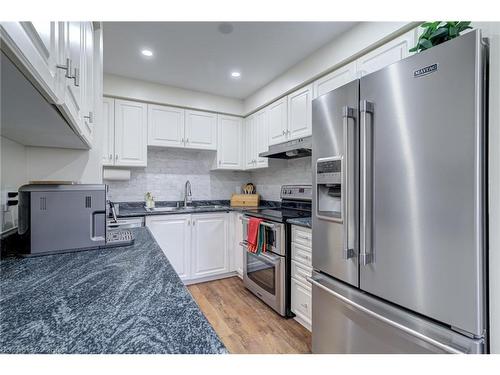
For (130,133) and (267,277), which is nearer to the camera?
(267,277)

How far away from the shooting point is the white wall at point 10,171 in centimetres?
118

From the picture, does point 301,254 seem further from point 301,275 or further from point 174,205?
point 174,205

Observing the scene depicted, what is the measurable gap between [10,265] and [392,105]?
5.73 ft

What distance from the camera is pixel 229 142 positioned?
3.49 m

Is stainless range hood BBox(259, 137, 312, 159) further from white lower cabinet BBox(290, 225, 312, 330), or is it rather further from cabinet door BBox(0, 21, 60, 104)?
cabinet door BBox(0, 21, 60, 104)

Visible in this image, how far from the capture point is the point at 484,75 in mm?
890

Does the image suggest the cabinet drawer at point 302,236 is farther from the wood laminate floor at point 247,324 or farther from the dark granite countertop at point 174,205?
the dark granite countertop at point 174,205

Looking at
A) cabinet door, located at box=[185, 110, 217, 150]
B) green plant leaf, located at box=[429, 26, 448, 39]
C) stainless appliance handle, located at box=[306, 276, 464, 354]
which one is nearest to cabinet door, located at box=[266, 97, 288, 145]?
cabinet door, located at box=[185, 110, 217, 150]

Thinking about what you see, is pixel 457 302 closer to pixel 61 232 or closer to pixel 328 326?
pixel 328 326

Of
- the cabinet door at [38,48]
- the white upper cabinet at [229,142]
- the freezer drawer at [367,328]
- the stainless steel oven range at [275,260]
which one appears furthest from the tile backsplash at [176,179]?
the cabinet door at [38,48]

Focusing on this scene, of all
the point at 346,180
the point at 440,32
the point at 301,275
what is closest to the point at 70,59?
the point at 346,180

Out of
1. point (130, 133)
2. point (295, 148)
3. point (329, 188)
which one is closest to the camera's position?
point (329, 188)

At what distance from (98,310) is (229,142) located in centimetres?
305

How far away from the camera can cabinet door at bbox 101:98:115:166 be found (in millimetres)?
2760
